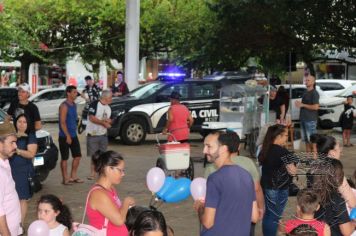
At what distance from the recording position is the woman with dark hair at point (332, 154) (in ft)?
17.4

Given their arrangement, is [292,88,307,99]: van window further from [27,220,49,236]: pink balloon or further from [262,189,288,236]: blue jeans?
[27,220,49,236]: pink balloon

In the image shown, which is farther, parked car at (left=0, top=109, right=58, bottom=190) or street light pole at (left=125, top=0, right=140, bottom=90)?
street light pole at (left=125, top=0, right=140, bottom=90)

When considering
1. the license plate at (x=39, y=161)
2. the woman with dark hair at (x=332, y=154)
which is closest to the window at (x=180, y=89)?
the license plate at (x=39, y=161)

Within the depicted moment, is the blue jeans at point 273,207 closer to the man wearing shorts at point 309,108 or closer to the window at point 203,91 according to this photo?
the man wearing shorts at point 309,108

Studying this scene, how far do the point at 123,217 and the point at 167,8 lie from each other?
26.2 metres

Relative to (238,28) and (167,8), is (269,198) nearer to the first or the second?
(238,28)

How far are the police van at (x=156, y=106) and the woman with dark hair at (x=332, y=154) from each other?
11.9 m

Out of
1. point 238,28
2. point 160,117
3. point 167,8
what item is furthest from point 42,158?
point 167,8

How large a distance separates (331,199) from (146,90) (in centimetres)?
1369

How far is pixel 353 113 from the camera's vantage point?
58.3ft

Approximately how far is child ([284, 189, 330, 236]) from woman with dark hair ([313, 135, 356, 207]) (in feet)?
1.67

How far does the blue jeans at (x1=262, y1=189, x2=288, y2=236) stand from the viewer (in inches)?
282

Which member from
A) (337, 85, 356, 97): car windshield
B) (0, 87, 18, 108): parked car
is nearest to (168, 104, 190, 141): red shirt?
(337, 85, 356, 97): car windshield

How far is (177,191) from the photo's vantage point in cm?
564
